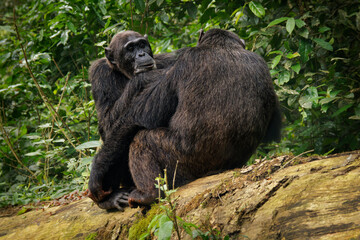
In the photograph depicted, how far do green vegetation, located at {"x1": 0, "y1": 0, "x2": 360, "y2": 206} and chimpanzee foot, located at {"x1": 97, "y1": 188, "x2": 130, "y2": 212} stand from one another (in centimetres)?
117

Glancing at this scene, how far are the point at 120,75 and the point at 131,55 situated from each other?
1.00ft

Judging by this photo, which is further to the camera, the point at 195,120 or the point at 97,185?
the point at 97,185

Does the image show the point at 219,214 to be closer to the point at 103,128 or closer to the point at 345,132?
the point at 103,128

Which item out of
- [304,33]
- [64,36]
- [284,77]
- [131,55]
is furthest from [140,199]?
[64,36]

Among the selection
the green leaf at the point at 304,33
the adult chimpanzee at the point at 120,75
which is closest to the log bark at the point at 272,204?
the adult chimpanzee at the point at 120,75

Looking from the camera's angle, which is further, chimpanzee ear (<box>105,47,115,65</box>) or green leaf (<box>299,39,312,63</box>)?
chimpanzee ear (<box>105,47,115,65</box>)

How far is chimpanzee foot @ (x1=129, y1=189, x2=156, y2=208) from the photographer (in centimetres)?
376

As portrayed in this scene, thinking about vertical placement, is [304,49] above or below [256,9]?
below

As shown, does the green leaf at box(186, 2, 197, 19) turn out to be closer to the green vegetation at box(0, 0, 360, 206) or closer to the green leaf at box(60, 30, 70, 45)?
the green vegetation at box(0, 0, 360, 206)

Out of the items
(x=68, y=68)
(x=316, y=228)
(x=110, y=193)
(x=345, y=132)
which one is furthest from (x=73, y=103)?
(x=316, y=228)

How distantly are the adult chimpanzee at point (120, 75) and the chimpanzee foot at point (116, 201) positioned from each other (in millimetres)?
385

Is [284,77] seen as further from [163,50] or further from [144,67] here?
[163,50]

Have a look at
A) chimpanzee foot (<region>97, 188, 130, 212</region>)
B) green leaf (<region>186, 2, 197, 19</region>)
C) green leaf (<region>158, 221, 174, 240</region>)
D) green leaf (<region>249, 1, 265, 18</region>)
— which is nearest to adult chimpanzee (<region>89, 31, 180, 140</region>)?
green leaf (<region>186, 2, 197, 19</region>)

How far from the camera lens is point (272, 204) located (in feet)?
9.21
